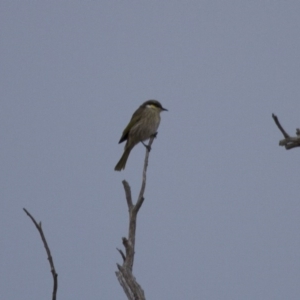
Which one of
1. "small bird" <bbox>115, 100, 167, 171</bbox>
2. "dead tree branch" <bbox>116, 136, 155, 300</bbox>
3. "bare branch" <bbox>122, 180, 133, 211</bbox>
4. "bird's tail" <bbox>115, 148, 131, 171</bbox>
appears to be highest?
"small bird" <bbox>115, 100, 167, 171</bbox>

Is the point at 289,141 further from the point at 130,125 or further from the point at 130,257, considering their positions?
the point at 130,125

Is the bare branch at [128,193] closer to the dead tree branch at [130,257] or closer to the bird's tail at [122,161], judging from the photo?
the dead tree branch at [130,257]

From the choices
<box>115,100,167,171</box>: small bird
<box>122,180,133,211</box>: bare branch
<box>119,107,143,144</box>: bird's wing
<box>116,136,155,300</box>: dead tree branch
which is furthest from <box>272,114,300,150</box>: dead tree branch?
<box>119,107,143,144</box>: bird's wing

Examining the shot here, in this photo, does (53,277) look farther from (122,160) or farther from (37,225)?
(122,160)

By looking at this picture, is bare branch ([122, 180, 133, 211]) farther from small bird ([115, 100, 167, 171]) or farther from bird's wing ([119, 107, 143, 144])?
bird's wing ([119, 107, 143, 144])

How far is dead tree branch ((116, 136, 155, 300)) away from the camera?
359 cm

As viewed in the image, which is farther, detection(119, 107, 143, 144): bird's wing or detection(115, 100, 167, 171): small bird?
detection(119, 107, 143, 144): bird's wing

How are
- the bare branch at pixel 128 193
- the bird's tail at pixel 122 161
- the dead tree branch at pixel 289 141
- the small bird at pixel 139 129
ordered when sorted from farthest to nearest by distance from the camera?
the small bird at pixel 139 129
the bird's tail at pixel 122 161
the bare branch at pixel 128 193
the dead tree branch at pixel 289 141

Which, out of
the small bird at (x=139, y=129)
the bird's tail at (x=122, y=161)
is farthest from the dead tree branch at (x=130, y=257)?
the small bird at (x=139, y=129)

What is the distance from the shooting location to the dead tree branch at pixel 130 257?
3594 millimetres

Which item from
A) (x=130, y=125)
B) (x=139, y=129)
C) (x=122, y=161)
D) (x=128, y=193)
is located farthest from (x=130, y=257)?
(x=130, y=125)

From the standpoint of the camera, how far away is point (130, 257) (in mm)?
4023

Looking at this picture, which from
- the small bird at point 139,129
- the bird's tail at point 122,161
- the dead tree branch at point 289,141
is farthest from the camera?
the small bird at point 139,129

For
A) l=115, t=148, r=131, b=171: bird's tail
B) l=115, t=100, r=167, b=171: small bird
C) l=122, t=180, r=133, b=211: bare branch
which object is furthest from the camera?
l=115, t=100, r=167, b=171: small bird
